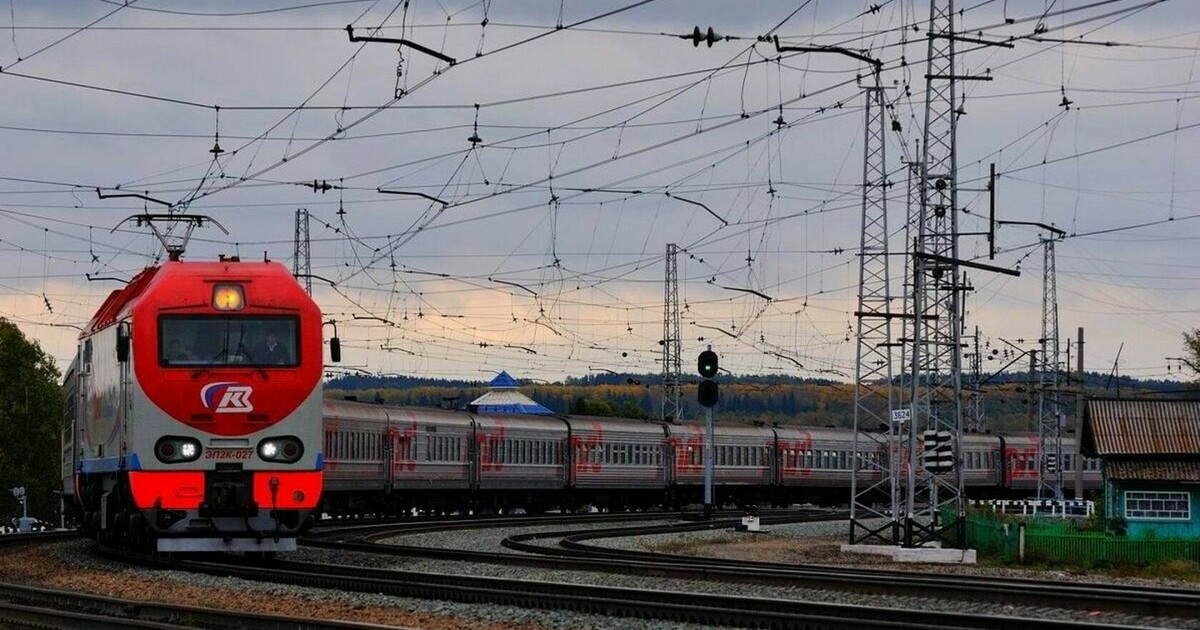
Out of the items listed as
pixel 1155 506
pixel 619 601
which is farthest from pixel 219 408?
pixel 1155 506

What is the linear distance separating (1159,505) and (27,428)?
91.4 m

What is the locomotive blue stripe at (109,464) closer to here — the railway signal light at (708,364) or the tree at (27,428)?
the railway signal light at (708,364)

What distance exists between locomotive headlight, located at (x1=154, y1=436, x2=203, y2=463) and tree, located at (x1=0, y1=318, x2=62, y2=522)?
96175 millimetres

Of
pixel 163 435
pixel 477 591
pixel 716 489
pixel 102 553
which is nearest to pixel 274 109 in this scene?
pixel 102 553

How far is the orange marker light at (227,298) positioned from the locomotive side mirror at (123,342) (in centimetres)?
138

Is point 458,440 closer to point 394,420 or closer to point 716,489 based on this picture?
point 394,420

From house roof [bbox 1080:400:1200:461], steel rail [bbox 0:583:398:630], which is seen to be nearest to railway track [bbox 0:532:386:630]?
steel rail [bbox 0:583:398:630]

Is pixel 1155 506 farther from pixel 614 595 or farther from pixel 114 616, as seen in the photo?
pixel 114 616

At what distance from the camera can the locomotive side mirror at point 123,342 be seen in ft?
89.8

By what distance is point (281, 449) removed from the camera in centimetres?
2733

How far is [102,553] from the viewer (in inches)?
1281

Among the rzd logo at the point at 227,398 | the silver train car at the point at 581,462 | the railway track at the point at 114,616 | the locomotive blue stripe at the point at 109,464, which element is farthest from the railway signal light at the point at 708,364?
the railway track at the point at 114,616

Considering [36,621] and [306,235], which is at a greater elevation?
[306,235]

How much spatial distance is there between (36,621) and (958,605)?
10.5 m
